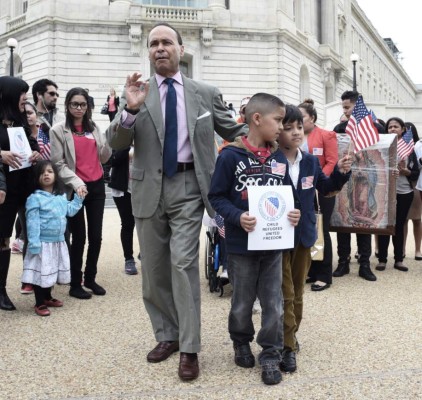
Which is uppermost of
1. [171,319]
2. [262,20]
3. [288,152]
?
[262,20]

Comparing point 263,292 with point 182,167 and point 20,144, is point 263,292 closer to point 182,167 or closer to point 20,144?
point 182,167

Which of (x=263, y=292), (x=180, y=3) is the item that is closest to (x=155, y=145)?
(x=263, y=292)

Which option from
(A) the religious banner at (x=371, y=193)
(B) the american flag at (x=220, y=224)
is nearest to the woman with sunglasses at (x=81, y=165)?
(B) the american flag at (x=220, y=224)

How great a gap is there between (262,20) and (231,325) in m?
29.3

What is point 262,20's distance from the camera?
29875 millimetres

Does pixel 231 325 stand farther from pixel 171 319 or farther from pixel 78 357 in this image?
pixel 78 357

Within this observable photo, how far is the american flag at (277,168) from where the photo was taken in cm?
304

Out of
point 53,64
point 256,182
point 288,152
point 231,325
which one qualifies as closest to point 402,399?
point 231,325

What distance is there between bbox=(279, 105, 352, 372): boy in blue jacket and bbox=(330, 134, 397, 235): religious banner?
2.63 meters

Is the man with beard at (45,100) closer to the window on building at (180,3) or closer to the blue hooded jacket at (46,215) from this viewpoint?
the blue hooded jacket at (46,215)

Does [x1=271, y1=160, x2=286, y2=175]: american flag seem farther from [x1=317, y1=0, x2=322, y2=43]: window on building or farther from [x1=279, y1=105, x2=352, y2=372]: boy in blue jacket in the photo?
[x1=317, y1=0, x2=322, y2=43]: window on building

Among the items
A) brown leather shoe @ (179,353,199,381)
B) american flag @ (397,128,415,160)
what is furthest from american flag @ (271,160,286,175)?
american flag @ (397,128,415,160)

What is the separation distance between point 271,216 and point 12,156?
257cm

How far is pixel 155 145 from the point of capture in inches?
130
